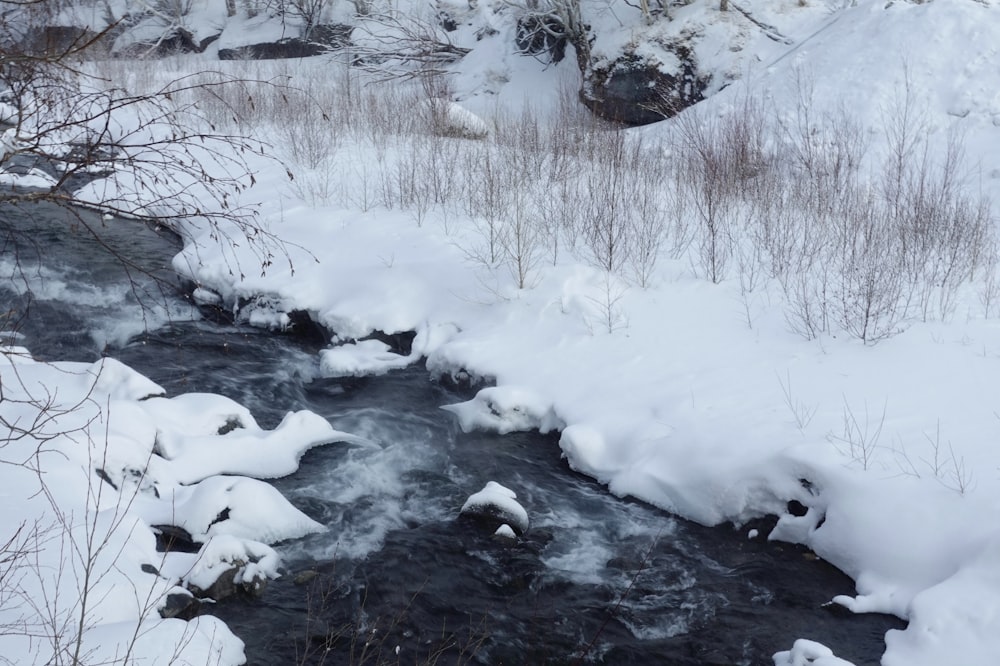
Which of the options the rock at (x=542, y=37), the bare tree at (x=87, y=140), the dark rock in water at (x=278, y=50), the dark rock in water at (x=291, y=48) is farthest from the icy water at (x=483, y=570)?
the dark rock in water at (x=278, y=50)

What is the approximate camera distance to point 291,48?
24.8 m

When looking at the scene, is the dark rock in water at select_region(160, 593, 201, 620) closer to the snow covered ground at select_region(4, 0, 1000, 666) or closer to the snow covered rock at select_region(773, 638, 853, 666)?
the snow covered ground at select_region(4, 0, 1000, 666)

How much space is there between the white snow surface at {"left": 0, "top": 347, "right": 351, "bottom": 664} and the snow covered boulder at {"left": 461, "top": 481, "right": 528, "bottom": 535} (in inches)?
40.9

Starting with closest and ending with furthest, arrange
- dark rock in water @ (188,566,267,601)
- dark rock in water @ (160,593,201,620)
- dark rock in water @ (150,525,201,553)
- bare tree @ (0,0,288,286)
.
Answer: bare tree @ (0,0,288,286)
dark rock in water @ (160,593,201,620)
dark rock in water @ (188,566,267,601)
dark rock in water @ (150,525,201,553)

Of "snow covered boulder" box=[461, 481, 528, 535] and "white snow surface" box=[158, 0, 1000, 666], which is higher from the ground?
"white snow surface" box=[158, 0, 1000, 666]

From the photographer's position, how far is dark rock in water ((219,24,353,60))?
24.0 metres

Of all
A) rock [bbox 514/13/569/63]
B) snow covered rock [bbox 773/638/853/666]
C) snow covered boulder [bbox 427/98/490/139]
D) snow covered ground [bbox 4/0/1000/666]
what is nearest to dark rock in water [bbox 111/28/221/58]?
rock [bbox 514/13/569/63]

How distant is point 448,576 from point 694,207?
6.11 meters

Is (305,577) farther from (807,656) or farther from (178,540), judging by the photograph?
(807,656)

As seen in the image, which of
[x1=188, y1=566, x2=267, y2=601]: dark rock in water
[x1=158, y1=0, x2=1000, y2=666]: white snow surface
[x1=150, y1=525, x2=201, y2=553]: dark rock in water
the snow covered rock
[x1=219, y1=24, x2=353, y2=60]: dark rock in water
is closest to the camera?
the snow covered rock

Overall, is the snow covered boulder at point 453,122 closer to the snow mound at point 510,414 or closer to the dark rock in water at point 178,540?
the snow mound at point 510,414

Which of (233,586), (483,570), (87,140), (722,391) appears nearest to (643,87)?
(722,391)

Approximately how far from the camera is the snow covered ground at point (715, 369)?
486cm

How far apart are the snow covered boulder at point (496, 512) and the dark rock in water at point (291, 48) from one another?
2051 centimetres
